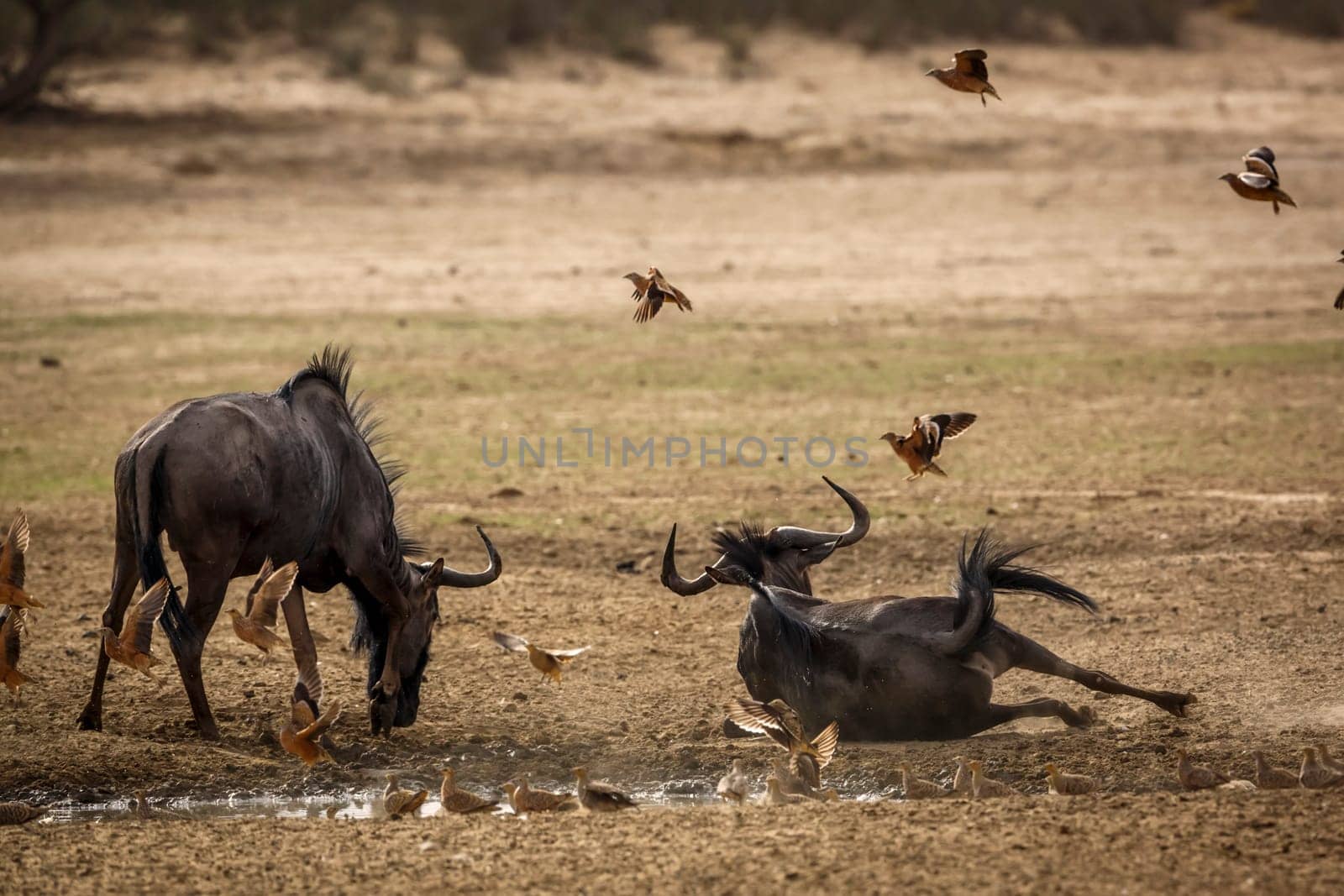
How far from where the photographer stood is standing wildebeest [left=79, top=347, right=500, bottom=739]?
25.4 feet

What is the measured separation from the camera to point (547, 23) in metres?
32.8

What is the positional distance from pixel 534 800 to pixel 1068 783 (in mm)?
2112

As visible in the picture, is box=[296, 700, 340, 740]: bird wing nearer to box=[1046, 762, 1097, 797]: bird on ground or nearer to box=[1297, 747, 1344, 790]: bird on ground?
box=[1046, 762, 1097, 797]: bird on ground

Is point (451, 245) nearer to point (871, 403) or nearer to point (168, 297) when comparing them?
point (168, 297)

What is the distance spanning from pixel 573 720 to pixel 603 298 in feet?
40.6

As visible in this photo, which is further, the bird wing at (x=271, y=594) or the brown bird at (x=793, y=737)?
the bird wing at (x=271, y=594)

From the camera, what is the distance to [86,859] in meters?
6.32

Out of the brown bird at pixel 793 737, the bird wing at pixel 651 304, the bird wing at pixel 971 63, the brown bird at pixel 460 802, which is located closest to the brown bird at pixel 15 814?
→ the brown bird at pixel 460 802

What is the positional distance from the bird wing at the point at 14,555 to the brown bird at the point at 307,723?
1375mm

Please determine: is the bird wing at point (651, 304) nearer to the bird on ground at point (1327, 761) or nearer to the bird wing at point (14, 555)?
the bird wing at point (14, 555)

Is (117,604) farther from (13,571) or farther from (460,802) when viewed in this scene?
(460,802)

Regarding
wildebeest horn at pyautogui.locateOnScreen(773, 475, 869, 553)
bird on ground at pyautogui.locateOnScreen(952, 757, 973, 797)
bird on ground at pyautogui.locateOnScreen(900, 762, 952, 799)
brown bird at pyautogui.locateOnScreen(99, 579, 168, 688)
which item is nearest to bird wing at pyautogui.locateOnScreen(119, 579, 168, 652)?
brown bird at pyautogui.locateOnScreen(99, 579, 168, 688)

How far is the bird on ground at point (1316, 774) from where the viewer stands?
21.8ft

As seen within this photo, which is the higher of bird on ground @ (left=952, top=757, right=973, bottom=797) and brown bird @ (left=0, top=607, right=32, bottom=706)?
bird on ground @ (left=952, top=757, right=973, bottom=797)
